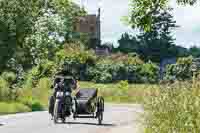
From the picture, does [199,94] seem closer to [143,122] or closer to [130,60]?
[143,122]

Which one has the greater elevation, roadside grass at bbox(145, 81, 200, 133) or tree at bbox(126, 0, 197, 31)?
tree at bbox(126, 0, 197, 31)

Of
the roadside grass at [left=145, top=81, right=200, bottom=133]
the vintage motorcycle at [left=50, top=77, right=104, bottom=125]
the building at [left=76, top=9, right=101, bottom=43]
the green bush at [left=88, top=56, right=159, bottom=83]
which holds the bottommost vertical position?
the green bush at [left=88, top=56, right=159, bottom=83]

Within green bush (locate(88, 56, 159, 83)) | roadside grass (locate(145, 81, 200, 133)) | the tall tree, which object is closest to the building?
the tall tree

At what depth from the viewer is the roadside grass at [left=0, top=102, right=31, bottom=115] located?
33.4 m

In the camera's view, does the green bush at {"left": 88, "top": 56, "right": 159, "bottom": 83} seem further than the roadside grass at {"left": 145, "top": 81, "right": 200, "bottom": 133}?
Yes

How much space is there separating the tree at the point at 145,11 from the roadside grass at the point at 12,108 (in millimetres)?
21901

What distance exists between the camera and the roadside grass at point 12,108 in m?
33.4

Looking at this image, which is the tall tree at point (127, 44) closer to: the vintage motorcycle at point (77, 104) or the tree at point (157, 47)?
the tree at point (157, 47)

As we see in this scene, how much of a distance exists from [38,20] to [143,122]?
178 feet

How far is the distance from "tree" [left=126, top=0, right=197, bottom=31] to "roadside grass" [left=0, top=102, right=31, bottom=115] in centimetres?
2190

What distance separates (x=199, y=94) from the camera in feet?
40.7

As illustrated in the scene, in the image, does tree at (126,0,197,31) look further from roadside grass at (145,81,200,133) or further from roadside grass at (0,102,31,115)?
roadside grass at (0,102,31,115)

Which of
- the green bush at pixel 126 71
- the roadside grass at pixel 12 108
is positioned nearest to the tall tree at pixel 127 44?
the green bush at pixel 126 71

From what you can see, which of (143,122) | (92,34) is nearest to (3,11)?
(143,122)
